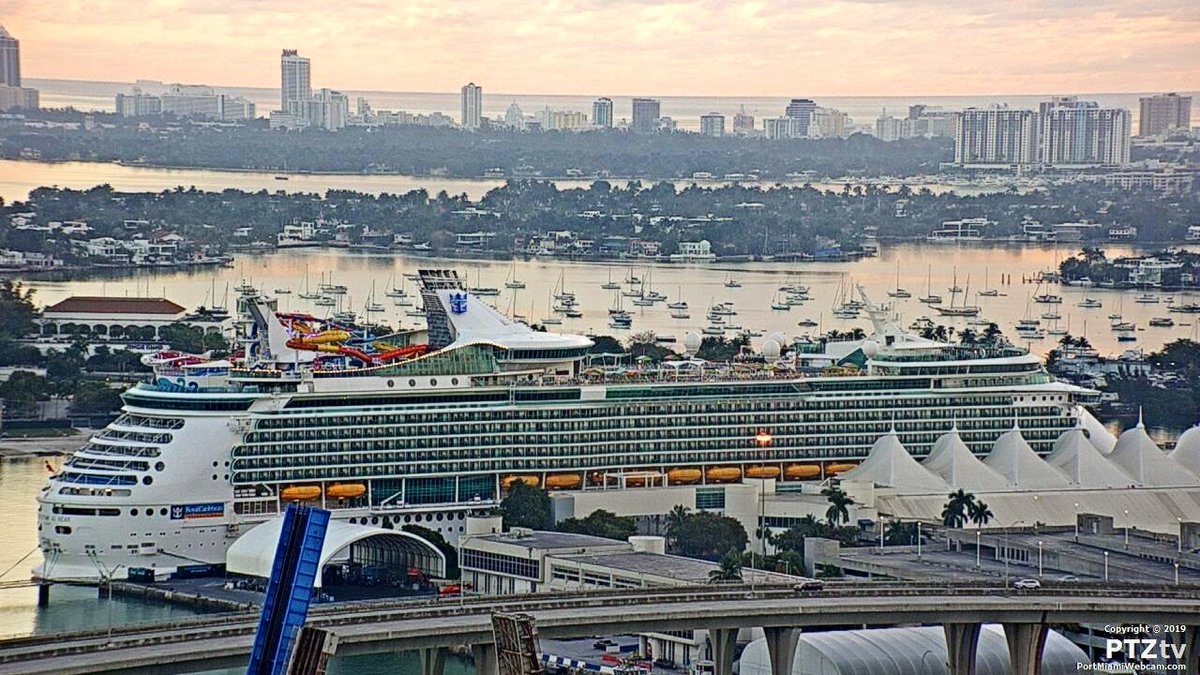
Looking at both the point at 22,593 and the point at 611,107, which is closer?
the point at 22,593

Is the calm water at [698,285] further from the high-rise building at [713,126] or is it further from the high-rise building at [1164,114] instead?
the high-rise building at [713,126]

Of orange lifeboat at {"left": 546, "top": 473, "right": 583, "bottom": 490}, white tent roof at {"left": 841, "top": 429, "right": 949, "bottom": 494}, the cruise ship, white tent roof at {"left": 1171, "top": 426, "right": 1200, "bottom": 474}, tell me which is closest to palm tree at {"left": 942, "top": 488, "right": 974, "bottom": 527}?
white tent roof at {"left": 841, "top": 429, "right": 949, "bottom": 494}

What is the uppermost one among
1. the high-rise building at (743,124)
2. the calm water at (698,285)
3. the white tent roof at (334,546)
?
the high-rise building at (743,124)

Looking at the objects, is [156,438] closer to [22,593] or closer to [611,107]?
[22,593]

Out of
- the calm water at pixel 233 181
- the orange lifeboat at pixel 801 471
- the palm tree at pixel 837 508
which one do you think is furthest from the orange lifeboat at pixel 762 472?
the calm water at pixel 233 181

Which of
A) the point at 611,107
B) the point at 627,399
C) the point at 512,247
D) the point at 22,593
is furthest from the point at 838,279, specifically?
the point at 611,107

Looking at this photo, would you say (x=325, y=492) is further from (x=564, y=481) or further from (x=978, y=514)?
(x=978, y=514)
